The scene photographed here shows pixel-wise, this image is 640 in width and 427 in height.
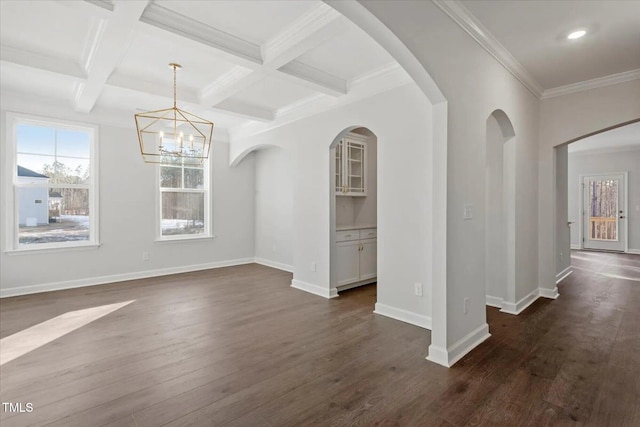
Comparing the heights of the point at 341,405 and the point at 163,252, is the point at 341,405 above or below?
below

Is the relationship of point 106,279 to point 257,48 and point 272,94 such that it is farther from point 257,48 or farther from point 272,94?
point 257,48

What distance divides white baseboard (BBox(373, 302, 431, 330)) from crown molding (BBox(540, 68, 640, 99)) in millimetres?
3425

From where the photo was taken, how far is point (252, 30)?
2.92 metres

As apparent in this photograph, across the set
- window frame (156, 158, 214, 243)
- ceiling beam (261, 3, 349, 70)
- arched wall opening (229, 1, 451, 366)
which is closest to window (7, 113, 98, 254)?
window frame (156, 158, 214, 243)

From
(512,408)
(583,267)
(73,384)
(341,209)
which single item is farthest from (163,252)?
(583,267)

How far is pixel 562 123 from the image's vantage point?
4.24 m

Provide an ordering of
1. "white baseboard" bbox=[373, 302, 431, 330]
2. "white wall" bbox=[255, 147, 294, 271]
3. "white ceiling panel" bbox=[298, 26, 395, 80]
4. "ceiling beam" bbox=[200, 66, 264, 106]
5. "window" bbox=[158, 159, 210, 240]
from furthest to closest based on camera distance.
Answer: "white wall" bbox=[255, 147, 294, 271] < "window" bbox=[158, 159, 210, 240] < "ceiling beam" bbox=[200, 66, 264, 106] < "white baseboard" bbox=[373, 302, 431, 330] < "white ceiling panel" bbox=[298, 26, 395, 80]

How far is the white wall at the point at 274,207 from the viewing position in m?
6.43

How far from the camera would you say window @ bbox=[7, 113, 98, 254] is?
4.68m

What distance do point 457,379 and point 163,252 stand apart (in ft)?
Answer: 17.5

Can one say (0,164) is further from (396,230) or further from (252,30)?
(396,230)

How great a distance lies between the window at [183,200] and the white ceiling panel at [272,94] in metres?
2.15

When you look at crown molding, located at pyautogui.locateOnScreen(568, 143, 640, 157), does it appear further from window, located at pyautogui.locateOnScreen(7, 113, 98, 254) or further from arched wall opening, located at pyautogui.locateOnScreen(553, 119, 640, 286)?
window, located at pyautogui.locateOnScreen(7, 113, 98, 254)

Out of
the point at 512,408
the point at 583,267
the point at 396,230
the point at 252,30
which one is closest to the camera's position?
the point at 512,408
